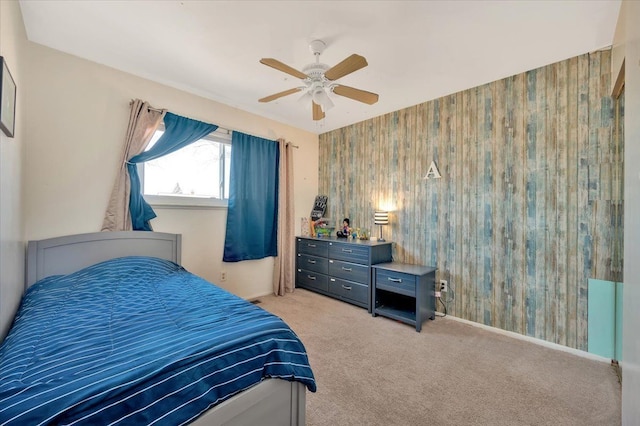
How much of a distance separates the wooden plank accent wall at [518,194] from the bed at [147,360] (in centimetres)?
233

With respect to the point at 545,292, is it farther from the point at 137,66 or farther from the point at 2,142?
the point at 137,66

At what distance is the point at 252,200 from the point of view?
11.9ft

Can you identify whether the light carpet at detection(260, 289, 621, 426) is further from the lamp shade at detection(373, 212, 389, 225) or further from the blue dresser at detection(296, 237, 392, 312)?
the lamp shade at detection(373, 212, 389, 225)

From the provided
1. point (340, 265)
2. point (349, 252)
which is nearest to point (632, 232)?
point (349, 252)

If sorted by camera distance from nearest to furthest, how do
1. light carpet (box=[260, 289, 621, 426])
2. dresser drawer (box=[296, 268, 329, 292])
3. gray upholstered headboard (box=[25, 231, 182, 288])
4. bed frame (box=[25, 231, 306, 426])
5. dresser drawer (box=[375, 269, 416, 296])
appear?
bed frame (box=[25, 231, 306, 426]), light carpet (box=[260, 289, 621, 426]), gray upholstered headboard (box=[25, 231, 182, 288]), dresser drawer (box=[375, 269, 416, 296]), dresser drawer (box=[296, 268, 329, 292])

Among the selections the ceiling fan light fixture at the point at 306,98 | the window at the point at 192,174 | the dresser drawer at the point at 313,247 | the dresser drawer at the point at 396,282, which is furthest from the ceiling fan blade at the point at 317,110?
the dresser drawer at the point at 396,282

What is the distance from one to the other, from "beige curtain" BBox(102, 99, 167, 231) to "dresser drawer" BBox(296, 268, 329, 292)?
7.56 feet

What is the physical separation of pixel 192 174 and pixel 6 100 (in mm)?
1829

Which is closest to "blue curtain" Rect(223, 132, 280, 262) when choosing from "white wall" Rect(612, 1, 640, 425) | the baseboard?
the baseboard

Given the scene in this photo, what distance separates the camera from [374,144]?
151 inches

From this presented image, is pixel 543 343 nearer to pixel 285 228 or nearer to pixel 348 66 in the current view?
pixel 348 66

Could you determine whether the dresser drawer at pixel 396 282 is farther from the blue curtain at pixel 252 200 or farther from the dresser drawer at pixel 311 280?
the blue curtain at pixel 252 200

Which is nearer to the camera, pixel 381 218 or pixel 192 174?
pixel 192 174

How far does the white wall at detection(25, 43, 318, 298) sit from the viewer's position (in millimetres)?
2223
